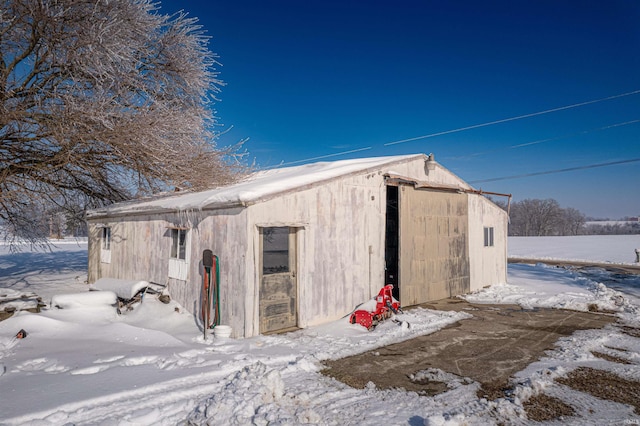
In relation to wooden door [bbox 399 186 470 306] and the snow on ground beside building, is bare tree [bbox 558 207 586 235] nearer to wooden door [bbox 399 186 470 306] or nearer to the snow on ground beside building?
the snow on ground beside building

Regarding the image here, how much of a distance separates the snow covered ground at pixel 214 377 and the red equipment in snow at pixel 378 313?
0.21 metres

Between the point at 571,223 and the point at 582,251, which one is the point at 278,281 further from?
the point at 571,223

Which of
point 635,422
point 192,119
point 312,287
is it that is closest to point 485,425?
point 635,422

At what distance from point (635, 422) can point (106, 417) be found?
17.4ft

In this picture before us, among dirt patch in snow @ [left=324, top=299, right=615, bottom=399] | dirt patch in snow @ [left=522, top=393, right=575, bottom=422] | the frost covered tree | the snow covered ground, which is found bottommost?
dirt patch in snow @ [left=324, top=299, right=615, bottom=399]

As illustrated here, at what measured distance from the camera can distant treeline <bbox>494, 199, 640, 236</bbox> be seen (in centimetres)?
7288

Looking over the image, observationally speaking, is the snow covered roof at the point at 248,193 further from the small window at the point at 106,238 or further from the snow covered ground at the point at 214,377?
the snow covered ground at the point at 214,377

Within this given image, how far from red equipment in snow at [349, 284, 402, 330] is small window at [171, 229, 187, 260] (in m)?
3.75

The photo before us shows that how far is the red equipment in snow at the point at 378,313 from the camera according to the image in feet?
25.8

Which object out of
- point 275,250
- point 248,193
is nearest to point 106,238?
point 275,250

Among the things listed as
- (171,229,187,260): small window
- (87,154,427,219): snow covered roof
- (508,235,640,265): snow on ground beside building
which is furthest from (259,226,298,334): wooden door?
(508,235,640,265): snow on ground beside building

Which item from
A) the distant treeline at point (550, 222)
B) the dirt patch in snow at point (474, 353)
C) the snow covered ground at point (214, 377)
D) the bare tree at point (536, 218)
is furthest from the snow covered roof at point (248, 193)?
the bare tree at point (536, 218)

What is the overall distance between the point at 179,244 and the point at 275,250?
2.35 meters

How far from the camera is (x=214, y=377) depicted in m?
4.94
